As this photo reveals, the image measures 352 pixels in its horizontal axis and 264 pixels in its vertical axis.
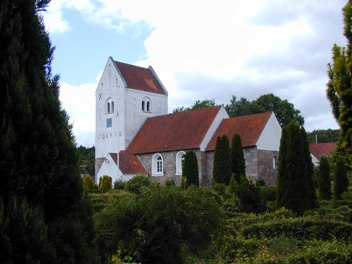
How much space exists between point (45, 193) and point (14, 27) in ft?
3.43

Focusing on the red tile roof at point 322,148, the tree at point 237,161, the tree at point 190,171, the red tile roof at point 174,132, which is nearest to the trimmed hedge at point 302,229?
the tree at point 237,161

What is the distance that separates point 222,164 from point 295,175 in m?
12.7

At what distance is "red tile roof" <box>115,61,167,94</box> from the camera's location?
38406 millimetres

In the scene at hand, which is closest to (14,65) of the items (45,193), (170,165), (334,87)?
(45,193)

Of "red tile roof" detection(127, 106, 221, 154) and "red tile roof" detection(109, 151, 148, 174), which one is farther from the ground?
"red tile roof" detection(127, 106, 221, 154)

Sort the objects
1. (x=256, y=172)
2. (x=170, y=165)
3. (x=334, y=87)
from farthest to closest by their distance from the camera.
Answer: (x=170, y=165)
(x=256, y=172)
(x=334, y=87)

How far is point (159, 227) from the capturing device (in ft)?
21.2

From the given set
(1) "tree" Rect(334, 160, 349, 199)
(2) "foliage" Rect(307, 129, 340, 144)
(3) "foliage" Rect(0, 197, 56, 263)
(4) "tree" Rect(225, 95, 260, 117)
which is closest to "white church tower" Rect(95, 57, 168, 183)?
(4) "tree" Rect(225, 95, 260, 117)

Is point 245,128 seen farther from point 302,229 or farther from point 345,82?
point 345,82

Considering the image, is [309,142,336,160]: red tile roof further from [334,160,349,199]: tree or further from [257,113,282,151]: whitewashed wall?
[334,160,349,199]: tree

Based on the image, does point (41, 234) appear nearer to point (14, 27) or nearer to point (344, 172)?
point (14, 27)

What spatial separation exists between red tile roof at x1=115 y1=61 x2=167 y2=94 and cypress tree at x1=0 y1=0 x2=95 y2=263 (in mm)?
34858

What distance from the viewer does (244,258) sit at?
25.8 ft

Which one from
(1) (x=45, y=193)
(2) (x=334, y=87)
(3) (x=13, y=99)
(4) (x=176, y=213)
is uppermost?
(2) (x=334, y=87)
